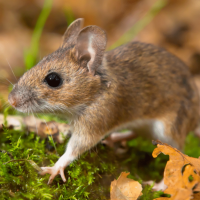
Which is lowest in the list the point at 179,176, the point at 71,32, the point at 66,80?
the point at 179,176

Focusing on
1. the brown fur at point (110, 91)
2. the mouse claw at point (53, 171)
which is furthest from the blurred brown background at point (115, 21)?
the mouse claw at point (53, 171)

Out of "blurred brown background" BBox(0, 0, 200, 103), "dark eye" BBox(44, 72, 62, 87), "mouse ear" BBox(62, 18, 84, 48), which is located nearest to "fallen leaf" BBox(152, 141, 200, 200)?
"dark eye" BBox(44, 72, 62, 87)

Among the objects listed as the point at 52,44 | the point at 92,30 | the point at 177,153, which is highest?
the point at 52,44

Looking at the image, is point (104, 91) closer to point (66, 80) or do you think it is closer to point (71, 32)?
point (66, 80)

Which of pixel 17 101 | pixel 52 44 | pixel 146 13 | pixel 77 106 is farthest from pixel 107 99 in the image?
pixel 146 13

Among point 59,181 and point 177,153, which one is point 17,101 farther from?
point 177,153

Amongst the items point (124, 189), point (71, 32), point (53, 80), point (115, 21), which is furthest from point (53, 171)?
point (115, 21)

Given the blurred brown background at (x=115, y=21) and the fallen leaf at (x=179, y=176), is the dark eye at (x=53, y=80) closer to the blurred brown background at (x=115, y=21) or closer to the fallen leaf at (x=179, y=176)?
the fallen leaf at (x=179, y=176)
